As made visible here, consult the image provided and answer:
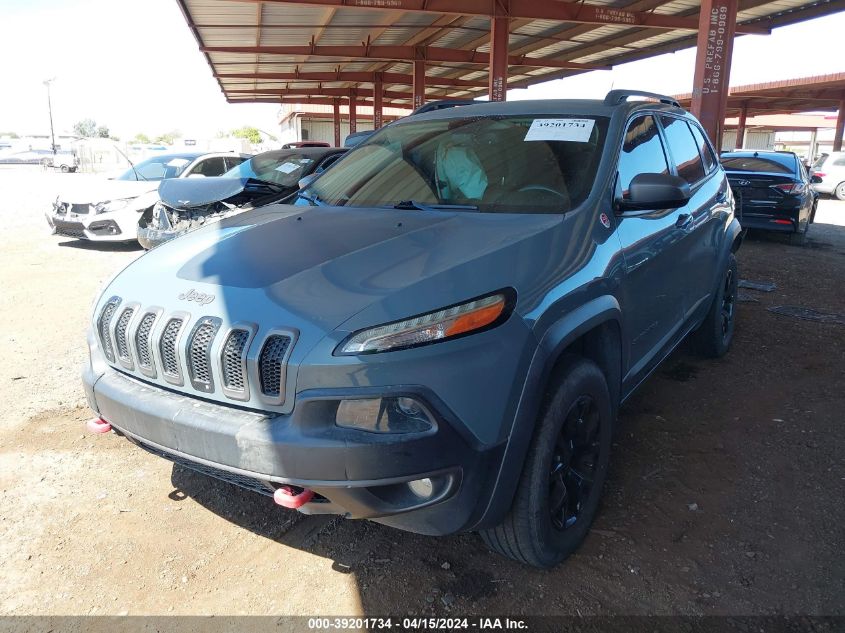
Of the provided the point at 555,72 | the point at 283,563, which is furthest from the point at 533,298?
→ the point at 555,72

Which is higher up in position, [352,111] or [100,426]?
[352,111]

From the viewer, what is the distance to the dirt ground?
7.47 feet

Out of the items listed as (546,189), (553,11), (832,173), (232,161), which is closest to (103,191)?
(232,161)

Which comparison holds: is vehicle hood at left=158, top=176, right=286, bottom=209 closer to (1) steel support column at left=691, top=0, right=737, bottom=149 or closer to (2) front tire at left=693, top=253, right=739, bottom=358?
(2) front tire at left=693, top=253, right=739, bottom=358

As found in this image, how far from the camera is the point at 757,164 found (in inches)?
428

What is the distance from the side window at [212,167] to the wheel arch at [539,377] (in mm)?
8815

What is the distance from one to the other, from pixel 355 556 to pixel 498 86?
1473 centimetres

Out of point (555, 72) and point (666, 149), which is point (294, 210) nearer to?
point (666, 149)

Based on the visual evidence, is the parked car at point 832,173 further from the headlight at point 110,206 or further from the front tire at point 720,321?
the headlight at point 110,206

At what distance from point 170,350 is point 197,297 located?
0.20 meters

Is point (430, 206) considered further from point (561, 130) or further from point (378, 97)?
point (378, 97)

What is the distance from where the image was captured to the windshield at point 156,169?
33.5 ft

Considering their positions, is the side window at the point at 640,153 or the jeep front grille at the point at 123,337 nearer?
the jeep front grille at the point at 123,337

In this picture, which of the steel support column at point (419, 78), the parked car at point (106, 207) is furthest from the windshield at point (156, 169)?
the steel support column at point (419, 78)
